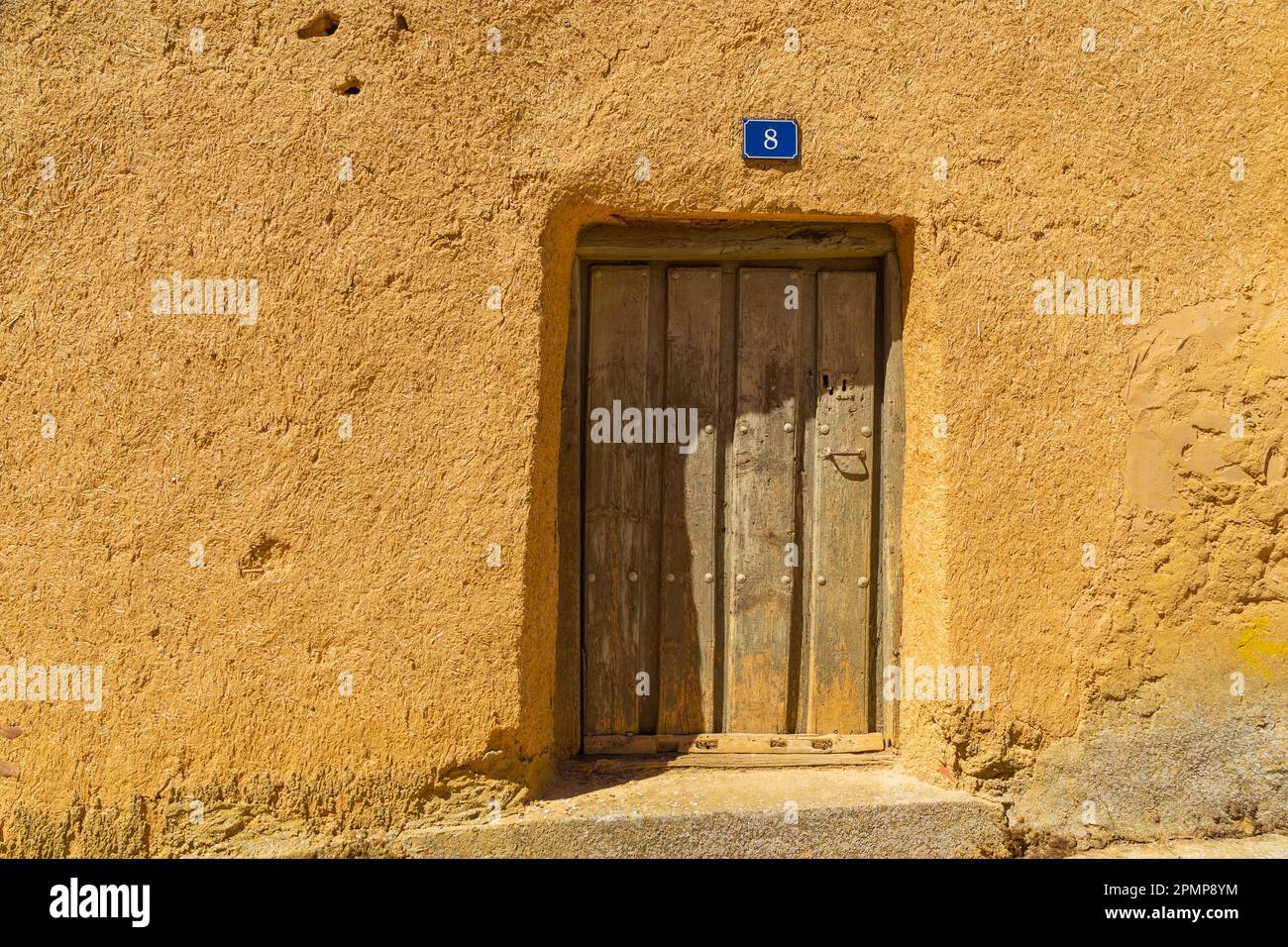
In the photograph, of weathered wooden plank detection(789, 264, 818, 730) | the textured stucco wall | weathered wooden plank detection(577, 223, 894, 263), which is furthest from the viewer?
weathered wooden plank detection(789, 264, 818, 730)

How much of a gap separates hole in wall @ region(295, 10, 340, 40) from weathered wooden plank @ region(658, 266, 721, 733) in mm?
1386

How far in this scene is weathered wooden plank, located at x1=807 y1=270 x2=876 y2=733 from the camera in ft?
12.0

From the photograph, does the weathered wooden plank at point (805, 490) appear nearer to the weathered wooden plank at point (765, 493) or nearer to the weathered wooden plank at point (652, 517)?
the weathered wooden plank at point (765, 493)

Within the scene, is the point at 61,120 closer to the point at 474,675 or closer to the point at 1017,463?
the point at 474,675

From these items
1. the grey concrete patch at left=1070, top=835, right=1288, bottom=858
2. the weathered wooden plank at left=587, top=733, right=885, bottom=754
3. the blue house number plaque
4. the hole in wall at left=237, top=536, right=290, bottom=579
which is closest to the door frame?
the weathered wooden plank at left=587, top=733, right=885, bottom=754

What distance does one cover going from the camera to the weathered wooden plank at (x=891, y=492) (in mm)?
3627

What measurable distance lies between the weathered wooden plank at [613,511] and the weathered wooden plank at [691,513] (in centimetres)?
10

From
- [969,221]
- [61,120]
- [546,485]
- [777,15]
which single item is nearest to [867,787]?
[546,485]

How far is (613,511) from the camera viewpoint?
3.64 metres

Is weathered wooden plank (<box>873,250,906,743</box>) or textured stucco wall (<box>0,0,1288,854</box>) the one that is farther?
weathered wooden plank (<box>873,250,906,743</box>)

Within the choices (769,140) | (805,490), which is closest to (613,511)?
(805,490)

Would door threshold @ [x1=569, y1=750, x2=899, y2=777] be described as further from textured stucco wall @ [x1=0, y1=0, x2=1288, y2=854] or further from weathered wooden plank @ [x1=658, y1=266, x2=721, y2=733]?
textured stucco wall @ [x1=0, y1=0, x2=1288, y2=854]

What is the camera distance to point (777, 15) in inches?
132

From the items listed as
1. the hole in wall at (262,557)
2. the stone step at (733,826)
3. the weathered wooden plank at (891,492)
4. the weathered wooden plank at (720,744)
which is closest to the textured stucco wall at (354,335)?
the hole in wall at (262,557)
